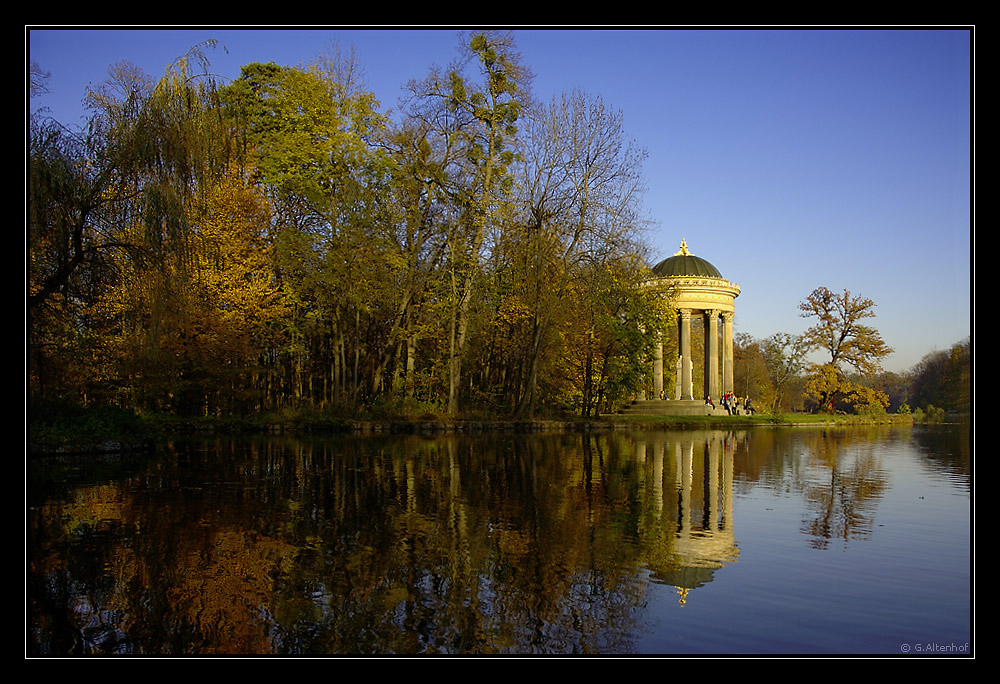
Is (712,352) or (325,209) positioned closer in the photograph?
(325,209)

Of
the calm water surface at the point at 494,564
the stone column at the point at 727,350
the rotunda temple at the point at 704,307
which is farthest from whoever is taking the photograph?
the stone column at the point at 727,350

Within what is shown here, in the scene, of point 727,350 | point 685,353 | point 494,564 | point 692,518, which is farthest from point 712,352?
point 494,564

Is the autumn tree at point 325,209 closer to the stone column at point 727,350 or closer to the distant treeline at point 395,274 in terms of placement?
the distant treeline at point 395,274

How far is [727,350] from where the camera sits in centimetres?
5938

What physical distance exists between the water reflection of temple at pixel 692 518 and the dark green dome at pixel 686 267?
40.9 m

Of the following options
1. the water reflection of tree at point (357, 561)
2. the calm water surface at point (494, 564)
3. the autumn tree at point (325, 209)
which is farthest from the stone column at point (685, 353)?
→ the water reflection of tree at point (357, 561)

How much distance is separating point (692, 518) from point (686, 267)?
51.2m

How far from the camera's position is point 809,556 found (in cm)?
702

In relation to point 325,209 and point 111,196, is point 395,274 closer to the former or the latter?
point 325,209

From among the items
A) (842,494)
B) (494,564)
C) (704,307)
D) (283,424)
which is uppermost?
(704,307)

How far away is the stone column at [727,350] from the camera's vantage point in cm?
5856

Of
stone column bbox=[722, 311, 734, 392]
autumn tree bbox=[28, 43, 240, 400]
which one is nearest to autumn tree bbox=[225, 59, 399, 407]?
autumn tree bbox=[28, 43, 240, 400]

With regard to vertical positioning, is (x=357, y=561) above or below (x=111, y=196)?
below
